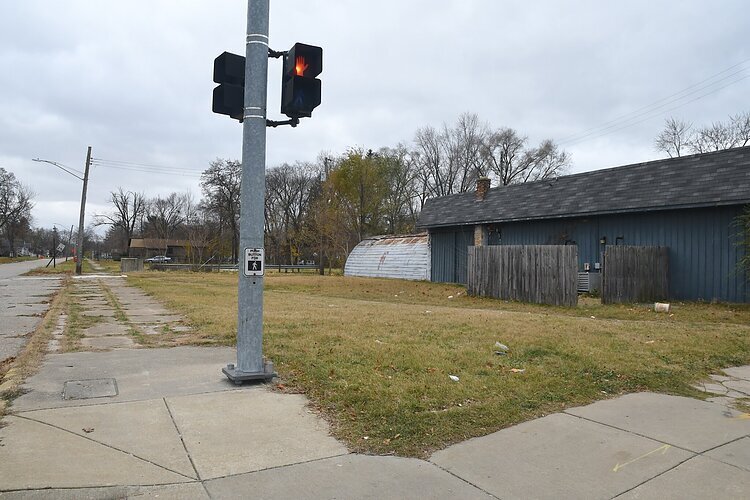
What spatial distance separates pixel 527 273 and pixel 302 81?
1447 centimetres

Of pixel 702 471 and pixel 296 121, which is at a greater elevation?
pixel 296 121

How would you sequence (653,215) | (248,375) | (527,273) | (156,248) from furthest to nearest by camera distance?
(156,248) < (653,215) < (527,273) < (248,375)

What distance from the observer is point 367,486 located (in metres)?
3.56

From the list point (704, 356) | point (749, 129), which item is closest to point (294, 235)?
point (749, 129)

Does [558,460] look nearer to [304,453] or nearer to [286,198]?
[304,453]

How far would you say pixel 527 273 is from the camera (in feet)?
61.6

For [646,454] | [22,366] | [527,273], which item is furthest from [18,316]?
[527,273]

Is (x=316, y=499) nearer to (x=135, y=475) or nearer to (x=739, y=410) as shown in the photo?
(x=135, y=475)

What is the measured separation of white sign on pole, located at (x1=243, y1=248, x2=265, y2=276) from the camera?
236 inches

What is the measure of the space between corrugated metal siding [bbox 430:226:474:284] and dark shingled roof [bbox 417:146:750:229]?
37.7 inches

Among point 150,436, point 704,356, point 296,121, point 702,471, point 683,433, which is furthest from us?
point 704,356

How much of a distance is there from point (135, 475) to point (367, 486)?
1.57 meters

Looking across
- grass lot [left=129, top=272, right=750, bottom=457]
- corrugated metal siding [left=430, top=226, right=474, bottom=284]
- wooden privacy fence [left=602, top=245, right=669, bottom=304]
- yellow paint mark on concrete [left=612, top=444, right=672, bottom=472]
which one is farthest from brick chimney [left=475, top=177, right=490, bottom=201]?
yellow paint mark on concrete [left=612, top=444, right=672, bottom=472]

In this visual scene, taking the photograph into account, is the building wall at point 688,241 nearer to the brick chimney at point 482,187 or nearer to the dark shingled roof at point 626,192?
the dark shingled roof at point 626,192
